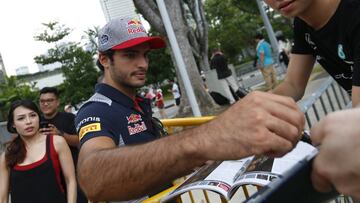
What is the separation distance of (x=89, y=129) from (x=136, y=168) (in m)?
0.58

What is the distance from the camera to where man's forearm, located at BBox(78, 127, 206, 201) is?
109 cm

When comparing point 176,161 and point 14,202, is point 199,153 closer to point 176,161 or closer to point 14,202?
point 176,161

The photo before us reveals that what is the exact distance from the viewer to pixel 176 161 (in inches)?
42.9

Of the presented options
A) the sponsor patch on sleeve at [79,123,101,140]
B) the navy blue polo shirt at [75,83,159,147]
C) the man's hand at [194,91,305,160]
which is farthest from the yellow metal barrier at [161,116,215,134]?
the man's hand at [194,91,305,160]

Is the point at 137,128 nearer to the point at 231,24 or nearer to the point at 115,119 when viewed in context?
the point at 115,119

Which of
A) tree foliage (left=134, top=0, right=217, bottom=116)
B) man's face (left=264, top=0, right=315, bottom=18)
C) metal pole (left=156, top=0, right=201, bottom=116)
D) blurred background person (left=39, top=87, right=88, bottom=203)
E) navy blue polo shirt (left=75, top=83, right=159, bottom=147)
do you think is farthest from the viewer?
tree foliage (left=134, top=0, right=217, bottom=116)

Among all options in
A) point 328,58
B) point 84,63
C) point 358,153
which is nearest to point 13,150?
point 328,58

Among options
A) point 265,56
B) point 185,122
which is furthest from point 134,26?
point 265,56

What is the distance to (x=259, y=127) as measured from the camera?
3.05 feet

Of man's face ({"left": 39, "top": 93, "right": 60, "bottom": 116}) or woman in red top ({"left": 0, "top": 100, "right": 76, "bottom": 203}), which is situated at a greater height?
man's face ({"left": 39, "top": 93, "right": 60, "bottom": 116})

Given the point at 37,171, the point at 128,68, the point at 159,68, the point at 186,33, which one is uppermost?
the point at 186,33

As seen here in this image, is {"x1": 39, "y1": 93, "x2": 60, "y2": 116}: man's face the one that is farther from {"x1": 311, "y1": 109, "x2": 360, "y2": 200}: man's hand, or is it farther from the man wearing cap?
{"x1": 311, "y1": 109, "x2": 360, "y2": 200}: man's hand

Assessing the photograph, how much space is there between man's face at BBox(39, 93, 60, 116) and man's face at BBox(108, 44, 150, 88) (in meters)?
2.48

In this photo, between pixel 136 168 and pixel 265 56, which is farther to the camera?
pixel 265 56
